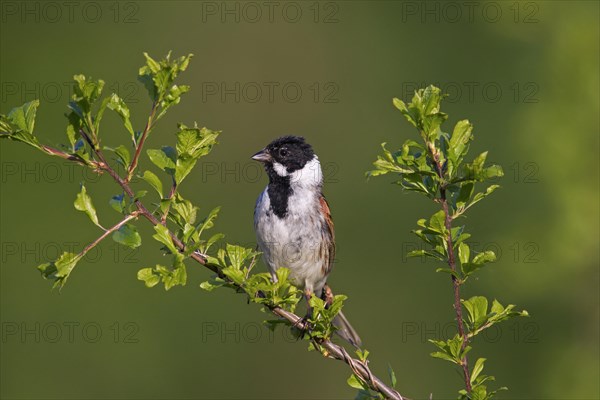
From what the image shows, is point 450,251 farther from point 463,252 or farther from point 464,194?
point 464,194

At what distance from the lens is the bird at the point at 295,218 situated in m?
4.45

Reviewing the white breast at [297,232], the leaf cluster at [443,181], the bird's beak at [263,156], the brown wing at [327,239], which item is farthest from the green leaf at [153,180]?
the brown wing at [327,239]

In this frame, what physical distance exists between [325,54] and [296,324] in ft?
23.4

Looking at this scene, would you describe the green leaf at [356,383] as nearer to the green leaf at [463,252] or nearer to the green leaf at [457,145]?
the green leaf at [463,252]

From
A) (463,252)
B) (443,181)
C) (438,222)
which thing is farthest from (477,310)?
(443,181)

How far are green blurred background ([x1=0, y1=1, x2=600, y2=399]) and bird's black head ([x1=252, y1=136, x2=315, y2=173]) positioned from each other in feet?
4.21

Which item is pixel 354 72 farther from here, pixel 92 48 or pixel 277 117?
pixel 92 48

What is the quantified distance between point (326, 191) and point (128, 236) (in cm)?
553

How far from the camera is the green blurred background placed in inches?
182

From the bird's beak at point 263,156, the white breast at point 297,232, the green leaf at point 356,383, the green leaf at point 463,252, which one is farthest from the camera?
the bird's beak at point 263,156

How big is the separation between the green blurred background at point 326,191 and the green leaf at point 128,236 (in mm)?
2775

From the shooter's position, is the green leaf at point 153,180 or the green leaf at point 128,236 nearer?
the green leaf at point 128,236

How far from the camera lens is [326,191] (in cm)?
788

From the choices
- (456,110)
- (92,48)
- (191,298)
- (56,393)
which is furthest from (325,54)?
(56,393)
